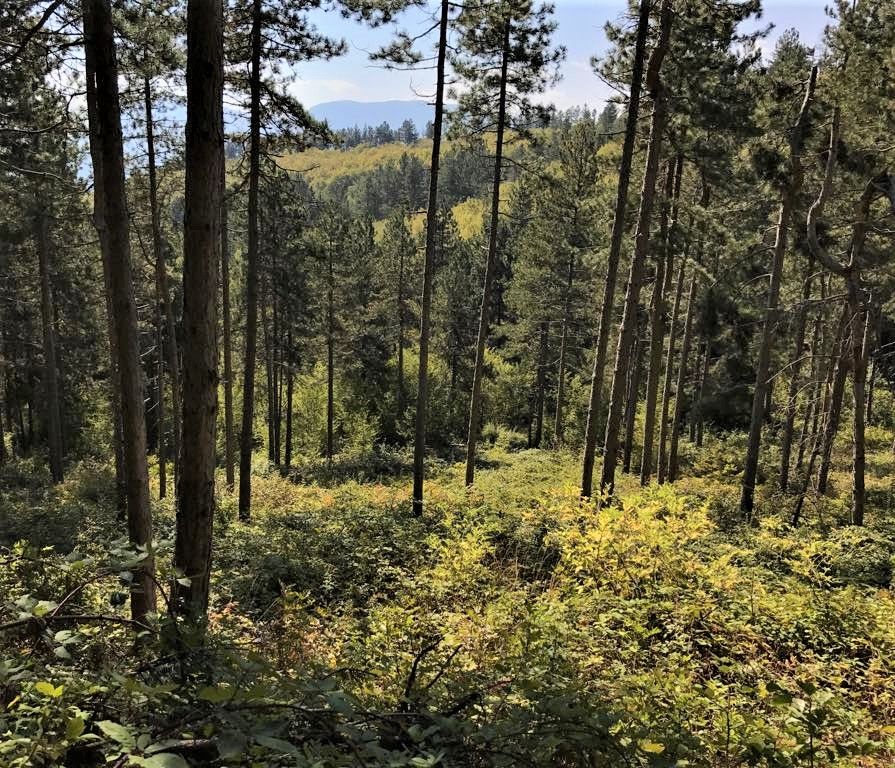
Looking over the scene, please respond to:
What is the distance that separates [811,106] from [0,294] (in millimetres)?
29558

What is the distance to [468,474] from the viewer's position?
56.2 feet

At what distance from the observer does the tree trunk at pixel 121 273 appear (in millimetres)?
5082

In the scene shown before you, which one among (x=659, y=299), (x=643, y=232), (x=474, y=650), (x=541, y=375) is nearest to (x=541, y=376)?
(x=541, y=375)

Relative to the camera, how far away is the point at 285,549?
9.78 m

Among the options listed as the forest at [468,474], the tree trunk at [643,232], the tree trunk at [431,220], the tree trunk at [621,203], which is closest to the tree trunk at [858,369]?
the forest at [468,474]

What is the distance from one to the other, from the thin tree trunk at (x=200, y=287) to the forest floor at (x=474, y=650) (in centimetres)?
81

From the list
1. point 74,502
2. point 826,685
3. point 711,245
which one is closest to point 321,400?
point 74,502

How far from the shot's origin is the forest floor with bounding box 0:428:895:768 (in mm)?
2516

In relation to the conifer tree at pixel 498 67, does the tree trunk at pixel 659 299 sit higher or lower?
lower

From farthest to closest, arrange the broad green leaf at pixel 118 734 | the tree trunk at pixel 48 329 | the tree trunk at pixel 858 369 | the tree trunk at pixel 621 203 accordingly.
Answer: the tree trunk at pixel 48 329, the tree trunk at pixel 858 369, the tree trunk at pixel 621 203, the broad green leaf at pixel 118 734

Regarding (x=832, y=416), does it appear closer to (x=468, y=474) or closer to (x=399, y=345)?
(x=468, y=474)

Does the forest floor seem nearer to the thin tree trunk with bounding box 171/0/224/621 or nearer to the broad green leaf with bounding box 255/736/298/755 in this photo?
the broad green leaf with bounding box 255/736/298/755

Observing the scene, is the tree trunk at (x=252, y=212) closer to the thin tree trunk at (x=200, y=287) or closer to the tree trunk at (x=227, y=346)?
the tree trunk at (x=227, y=346)

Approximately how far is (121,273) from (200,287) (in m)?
1.94
